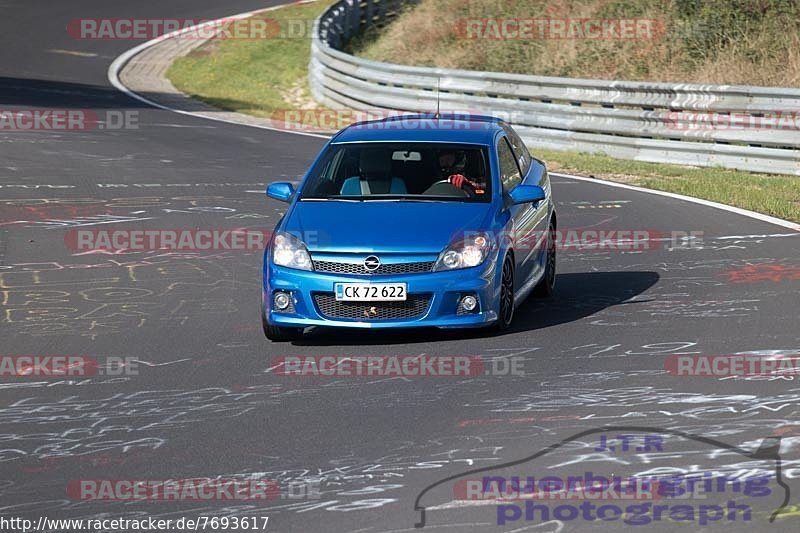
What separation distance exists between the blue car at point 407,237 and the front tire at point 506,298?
0.01 metres

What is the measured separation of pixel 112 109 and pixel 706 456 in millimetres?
22822

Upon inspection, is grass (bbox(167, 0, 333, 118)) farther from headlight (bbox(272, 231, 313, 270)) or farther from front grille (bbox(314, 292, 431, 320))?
front grille (bbox(314, 292, 431, 320))

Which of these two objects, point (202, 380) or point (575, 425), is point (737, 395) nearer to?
point (575, 425)

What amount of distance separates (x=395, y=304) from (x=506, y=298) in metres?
0.98

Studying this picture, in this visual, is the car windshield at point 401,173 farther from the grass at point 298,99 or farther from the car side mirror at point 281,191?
the grass at point 298,99

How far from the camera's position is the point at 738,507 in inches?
243

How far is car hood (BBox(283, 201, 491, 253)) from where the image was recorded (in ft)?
32.7

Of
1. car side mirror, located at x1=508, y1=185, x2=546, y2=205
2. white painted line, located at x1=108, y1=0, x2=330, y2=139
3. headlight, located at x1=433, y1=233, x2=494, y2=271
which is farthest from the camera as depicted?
white painted line, located at x1=108, y1=0, x2=330, y2=139

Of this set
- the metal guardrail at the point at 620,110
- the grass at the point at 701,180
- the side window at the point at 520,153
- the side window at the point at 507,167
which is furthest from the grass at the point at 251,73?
the side window at the point at 507,167

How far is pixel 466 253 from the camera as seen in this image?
10055 mm

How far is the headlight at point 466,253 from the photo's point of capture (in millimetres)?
9961

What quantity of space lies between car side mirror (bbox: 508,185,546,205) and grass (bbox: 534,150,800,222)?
5935 millimetres

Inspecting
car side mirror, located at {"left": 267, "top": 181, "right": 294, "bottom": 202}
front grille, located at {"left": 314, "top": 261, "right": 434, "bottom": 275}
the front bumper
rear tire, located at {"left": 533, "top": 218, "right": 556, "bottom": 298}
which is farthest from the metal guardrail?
front grille, located at {"left": 314, "top": 261, "right": 434, "bottom": 275}

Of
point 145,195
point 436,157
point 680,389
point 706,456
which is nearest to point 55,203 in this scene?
point 145,195
